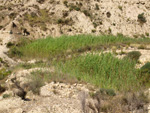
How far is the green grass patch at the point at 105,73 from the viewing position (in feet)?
22.6

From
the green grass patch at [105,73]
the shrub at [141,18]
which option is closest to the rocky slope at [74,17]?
the shrub at [141,18]

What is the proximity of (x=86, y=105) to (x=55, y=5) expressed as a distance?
23.5m

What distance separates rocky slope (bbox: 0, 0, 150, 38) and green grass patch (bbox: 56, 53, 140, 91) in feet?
40.3

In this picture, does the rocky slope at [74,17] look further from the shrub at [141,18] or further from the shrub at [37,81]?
the shrub at [37,81]

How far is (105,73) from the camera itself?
325 inches

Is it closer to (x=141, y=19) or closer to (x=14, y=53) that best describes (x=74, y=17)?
(x=141, y=19)

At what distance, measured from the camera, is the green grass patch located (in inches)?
271

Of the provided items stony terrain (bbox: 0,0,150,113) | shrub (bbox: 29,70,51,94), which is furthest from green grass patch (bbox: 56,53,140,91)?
stony terrain (bbox: 0,0,150,113)

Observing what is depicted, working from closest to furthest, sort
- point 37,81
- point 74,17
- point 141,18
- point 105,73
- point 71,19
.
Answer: point 37,81
point 105,73
point 71,19
point 74,17
point 141,18

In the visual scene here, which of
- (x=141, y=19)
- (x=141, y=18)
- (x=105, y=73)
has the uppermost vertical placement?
(x=141, y=18)

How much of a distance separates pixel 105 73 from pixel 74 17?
18091mm

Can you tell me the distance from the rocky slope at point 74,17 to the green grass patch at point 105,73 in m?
12.3

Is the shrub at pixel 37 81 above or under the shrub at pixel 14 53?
above

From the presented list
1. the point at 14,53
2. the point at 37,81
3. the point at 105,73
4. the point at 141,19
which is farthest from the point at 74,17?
the point at 37,81
